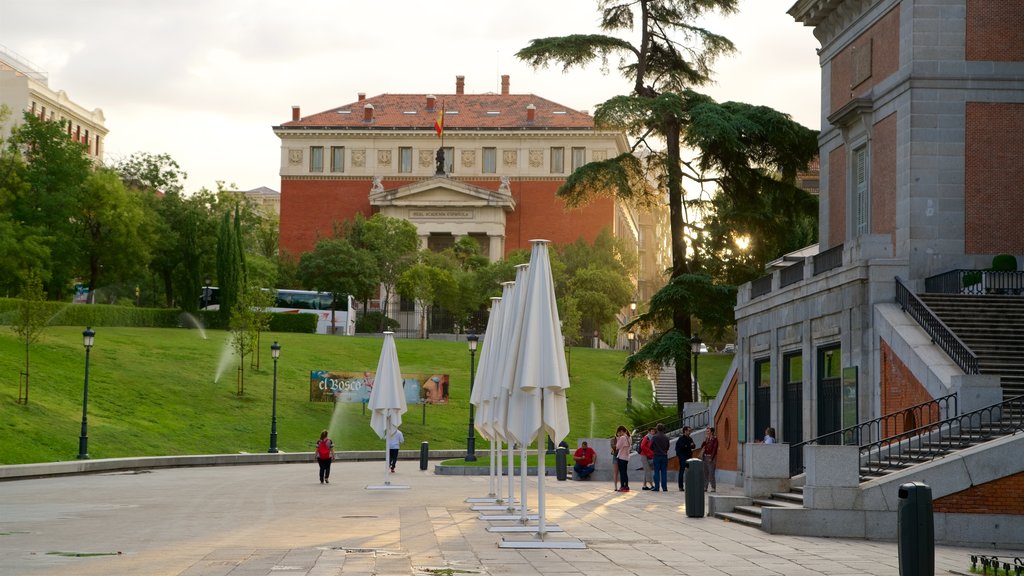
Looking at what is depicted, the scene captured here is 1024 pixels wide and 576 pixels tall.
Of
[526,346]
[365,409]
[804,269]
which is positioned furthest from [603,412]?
[526,346]

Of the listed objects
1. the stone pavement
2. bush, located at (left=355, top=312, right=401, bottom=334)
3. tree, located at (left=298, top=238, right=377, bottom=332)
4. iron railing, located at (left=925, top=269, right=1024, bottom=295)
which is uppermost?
tree, located at (left=298, top=238, right=377, bottom=332)

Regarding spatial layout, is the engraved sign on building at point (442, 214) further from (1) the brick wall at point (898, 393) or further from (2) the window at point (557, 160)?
(1) the brick wall at point (898, 393)

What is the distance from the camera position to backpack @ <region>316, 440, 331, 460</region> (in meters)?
33.5

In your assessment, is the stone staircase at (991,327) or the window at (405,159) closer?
the stone staircase at (991,327)

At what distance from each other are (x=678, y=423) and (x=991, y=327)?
17.1m

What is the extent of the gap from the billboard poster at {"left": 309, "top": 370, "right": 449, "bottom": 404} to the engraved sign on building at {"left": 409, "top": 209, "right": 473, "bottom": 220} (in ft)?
151

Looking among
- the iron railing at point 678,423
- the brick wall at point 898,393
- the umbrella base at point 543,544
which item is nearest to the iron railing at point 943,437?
the brick wall at point 898,393

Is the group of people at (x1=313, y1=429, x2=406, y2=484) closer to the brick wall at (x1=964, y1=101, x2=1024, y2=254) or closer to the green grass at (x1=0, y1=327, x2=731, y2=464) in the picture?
the green grass at (x1=0, y1=327, x2=731, y2=464)

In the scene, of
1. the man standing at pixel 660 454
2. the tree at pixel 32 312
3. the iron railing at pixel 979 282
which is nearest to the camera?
the iron railing at pixel 979 282

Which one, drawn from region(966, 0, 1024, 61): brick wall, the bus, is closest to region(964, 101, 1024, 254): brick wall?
region(966, 0, 1024, 61): brick wall

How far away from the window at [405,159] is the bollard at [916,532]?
3937 inches

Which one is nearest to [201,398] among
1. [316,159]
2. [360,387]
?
[360,387]

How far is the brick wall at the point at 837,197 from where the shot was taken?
35.5 metres

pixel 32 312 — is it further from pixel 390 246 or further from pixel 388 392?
pixel 390 246
